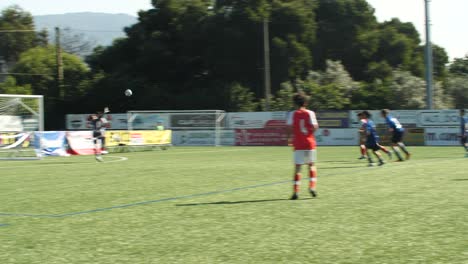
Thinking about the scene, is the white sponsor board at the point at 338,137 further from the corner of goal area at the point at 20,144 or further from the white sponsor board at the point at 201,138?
the corner of goal area at the point at 20,144

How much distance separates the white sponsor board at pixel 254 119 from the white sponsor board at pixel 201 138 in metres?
0.88

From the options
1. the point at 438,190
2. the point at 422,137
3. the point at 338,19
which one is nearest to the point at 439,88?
the point at 338,19

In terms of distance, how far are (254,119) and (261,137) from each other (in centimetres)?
160

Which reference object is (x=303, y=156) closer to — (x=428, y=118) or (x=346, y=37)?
(x=428, y=118)

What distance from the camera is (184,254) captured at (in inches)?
280

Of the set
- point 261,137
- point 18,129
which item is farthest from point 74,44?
point 18,129

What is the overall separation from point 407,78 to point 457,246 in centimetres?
4978

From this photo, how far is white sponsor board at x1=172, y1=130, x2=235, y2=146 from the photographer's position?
44375mm

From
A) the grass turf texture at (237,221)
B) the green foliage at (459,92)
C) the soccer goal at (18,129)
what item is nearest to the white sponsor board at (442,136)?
the green foliage at (459,92)

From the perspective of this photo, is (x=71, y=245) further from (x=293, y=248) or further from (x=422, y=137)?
(x=422, y=137)

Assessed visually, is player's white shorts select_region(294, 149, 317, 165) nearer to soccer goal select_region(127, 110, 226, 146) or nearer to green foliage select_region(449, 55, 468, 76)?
soccer goal select_region(127, 110, 226, 146)

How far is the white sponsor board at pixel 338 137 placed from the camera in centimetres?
4081

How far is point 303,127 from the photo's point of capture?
11.7 metres

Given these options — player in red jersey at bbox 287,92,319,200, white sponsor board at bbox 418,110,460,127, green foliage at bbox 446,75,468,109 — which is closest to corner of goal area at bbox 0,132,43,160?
player in red jersey at bbox 287,92,319,200
